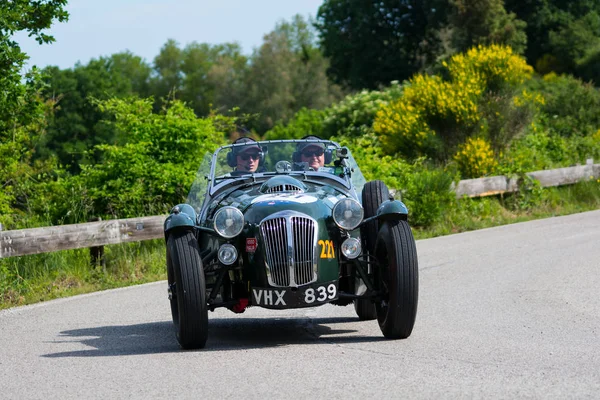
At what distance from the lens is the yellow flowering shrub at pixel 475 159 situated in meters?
22.9

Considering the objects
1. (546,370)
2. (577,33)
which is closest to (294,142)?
(546,370)

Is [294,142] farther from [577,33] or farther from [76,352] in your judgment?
[577,33]

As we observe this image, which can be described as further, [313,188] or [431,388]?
[313,188]

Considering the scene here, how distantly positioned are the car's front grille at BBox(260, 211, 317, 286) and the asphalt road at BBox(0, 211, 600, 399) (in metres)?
0.58

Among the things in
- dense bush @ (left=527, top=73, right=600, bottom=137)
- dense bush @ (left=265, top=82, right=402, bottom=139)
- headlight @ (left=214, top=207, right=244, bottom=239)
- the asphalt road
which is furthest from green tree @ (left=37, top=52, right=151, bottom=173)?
headlight @ (left=214, top=207, right=244, bottom=239)

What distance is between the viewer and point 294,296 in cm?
817

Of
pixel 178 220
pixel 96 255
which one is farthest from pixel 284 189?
pixel 96 255

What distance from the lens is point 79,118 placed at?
67688 mm

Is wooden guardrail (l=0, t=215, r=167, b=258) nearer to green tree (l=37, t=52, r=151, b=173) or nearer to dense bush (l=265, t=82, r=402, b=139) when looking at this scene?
dense bush (l=265, t=82, r=402, b=139)

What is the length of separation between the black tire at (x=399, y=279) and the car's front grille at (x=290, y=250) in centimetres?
61

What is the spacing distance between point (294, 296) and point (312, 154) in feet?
7.40

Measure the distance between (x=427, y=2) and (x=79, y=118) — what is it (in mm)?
23630

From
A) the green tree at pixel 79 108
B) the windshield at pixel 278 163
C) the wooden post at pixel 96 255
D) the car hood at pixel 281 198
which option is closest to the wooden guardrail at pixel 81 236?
the wooden post at pixel 96 255

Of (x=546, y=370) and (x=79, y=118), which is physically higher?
(x=79, y=118)
